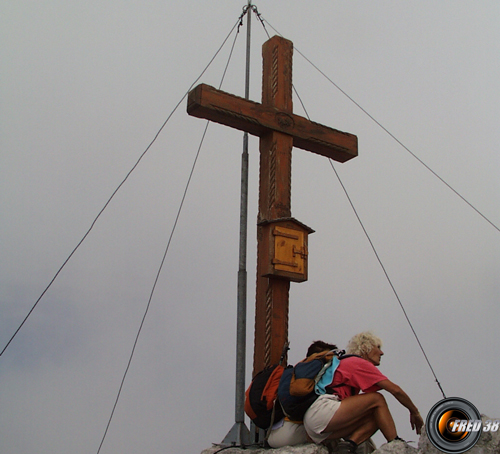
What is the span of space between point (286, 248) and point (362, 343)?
49.9 inches

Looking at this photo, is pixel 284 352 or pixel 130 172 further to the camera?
pixel 130 172

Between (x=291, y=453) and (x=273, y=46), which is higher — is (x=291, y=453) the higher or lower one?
the lower one

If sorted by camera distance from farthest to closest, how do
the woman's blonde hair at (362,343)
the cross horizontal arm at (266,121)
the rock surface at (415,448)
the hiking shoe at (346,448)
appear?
the cross horizontal arm at (266,121)
the woman's blonde hair at (362,343)
the hiking shoe at (346,448)
the rock surface at (415,448)

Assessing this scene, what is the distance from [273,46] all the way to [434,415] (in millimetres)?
4296

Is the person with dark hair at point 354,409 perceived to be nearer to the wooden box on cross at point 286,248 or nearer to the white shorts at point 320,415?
the white shorts at point 320,415

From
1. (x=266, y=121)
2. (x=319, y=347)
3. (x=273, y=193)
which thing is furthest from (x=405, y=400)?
(x=266, y=121)

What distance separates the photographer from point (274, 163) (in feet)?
22.1

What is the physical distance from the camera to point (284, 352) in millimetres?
Result: 6090

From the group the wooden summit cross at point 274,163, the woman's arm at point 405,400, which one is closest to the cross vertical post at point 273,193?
the wooden summit cross at point 274,163

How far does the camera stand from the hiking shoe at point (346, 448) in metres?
5.26

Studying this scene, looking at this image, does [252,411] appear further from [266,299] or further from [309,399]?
[266,299]

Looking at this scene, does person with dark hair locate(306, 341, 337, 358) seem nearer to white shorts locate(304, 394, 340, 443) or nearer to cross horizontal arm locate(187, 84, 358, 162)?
white shorts locate(304, 394, 340, 443)

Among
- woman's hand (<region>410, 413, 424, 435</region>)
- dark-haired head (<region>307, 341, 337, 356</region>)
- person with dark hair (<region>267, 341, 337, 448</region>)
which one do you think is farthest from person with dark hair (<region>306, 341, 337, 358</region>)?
woman's hand (<region>410, 413, 424, 435</region>)

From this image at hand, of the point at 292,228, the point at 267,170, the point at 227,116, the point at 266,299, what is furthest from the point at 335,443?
the point at 227,116
